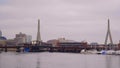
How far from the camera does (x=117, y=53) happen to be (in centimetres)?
15588

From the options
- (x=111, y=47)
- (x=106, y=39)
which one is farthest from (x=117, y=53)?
(x=111, y=47)

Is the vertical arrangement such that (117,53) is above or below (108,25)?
below

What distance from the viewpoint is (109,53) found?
160 metres

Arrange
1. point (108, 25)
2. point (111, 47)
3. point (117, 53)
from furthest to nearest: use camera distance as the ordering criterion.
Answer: point (111, 47)
point (108, 25)
point (117, 53)

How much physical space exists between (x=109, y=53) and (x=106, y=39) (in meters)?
13.8

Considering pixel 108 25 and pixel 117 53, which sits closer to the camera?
pixel 117 53

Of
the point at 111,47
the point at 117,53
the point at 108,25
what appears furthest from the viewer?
the point at 111,47

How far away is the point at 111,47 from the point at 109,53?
131 feet

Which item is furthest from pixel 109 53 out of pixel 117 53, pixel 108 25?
pixel 108 25

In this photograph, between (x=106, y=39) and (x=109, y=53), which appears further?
(x=106, y=39)

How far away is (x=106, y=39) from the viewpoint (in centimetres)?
17175

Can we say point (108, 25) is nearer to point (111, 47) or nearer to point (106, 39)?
point (106, 39)

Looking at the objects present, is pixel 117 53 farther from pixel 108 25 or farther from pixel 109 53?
pixel 108 25

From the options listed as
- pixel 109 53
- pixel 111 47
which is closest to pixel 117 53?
pixel 109 53
